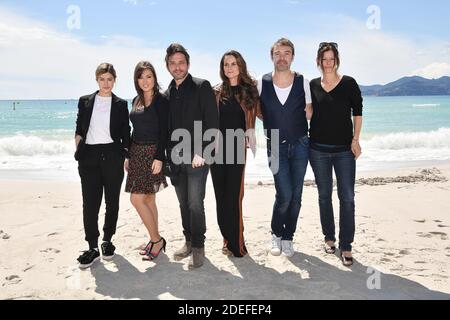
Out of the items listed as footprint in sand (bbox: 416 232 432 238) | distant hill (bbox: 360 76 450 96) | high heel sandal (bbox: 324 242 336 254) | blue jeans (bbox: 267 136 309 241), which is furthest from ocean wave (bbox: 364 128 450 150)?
distant hill (bbox: 360 76 450 96)

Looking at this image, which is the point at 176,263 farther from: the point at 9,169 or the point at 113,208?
the point at 9,169

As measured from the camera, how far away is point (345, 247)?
3822 millimetres

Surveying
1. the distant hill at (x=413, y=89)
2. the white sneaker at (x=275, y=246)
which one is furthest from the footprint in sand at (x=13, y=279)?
the distant hill at (x=413, y=89)

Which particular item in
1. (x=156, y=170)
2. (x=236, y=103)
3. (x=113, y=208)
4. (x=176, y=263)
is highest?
(x=236, y=103)

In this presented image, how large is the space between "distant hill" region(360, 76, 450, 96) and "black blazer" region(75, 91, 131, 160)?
126285 millimetres

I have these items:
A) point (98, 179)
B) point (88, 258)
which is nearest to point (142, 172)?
point (98, 179)

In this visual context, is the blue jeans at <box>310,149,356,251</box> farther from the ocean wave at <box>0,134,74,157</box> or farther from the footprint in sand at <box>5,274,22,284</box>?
the ocean wave at <box>0,134,74,157</box>

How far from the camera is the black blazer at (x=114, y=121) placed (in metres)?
3.75

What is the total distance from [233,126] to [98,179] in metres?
1.41

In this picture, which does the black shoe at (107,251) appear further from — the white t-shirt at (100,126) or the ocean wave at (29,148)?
the ocean wave at (29,148)

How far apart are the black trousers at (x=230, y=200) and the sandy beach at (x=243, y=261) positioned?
0.58 ft

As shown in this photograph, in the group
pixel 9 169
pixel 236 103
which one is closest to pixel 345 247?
pixel 236 103

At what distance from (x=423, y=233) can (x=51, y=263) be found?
4079mm
